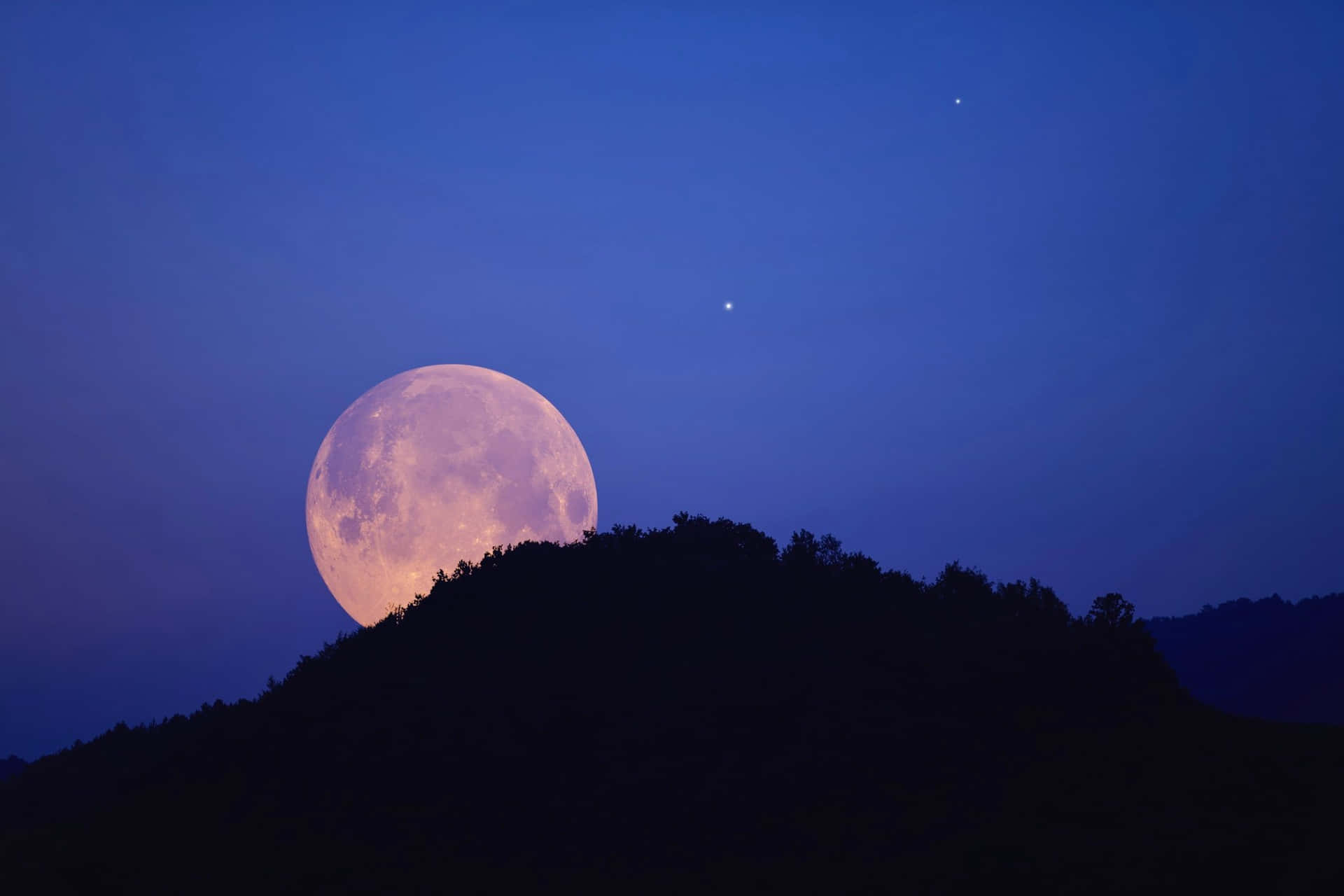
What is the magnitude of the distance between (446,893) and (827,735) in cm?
1024

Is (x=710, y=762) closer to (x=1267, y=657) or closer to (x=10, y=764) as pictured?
(x=1267, y=657)

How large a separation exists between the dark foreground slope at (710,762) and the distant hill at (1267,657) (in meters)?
43.2

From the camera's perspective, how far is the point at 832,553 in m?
34.9

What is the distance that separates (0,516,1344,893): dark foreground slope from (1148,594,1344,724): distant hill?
43.2 meters

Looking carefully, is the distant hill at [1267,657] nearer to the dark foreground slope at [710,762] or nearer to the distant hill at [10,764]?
the dark foreground slope at [710,762]

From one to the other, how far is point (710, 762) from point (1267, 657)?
7354cm

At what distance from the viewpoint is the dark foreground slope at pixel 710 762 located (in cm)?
1733

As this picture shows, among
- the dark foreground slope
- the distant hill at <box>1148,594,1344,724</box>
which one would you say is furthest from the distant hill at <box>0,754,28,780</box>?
the distant hill at <box>1148,594,1344,724</box>

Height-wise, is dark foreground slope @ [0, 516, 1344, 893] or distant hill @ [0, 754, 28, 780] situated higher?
distant hill @ [0, 754, 28, 780]

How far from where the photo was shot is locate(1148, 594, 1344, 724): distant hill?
214 ft

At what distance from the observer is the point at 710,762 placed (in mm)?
21922

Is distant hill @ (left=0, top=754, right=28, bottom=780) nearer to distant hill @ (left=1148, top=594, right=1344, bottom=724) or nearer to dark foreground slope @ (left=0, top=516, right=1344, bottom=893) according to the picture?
dark foreground slope @ (left=0, top=516, right=1344, bottom=893)

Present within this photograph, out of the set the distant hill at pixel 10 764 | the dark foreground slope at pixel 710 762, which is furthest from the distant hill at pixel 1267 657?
the distant hill at pixel 10 764

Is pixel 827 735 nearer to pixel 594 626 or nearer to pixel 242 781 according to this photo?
pixel 594 626
